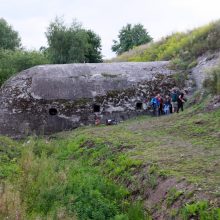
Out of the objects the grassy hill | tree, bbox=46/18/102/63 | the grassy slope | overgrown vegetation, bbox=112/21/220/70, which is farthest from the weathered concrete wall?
tree, bbox=46/18/102/63

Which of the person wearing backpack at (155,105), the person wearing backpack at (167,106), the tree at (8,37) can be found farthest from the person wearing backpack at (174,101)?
the tree at (8,37)

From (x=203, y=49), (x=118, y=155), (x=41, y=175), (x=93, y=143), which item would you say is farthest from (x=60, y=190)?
(x=203, y=49)

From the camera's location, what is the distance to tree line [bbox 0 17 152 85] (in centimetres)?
2853

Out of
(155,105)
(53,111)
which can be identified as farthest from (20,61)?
(155,105)

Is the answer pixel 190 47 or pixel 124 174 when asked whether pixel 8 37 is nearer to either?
pixel 190 47

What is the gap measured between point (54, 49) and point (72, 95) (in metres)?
14.2

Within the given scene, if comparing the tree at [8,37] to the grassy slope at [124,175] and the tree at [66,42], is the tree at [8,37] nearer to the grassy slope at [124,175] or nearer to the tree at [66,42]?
the tree at [66,42]

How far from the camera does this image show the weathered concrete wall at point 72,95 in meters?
17.7

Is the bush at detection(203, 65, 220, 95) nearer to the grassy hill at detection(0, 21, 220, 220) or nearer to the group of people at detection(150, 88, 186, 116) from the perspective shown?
the grassy hill at detection(0, 21, 220, 220)

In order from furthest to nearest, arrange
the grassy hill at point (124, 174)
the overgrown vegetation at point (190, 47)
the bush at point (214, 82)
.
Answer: the overgrown vegetation at point (190, 47)
the bush at point (214, 82)
the grassy hill at point (124, 174)

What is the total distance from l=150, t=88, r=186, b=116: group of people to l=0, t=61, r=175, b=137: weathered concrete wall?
2.28 feet

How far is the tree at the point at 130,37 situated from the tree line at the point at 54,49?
8.74 meters

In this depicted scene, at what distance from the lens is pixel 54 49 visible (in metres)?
31.7

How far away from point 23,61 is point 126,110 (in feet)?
40.6
